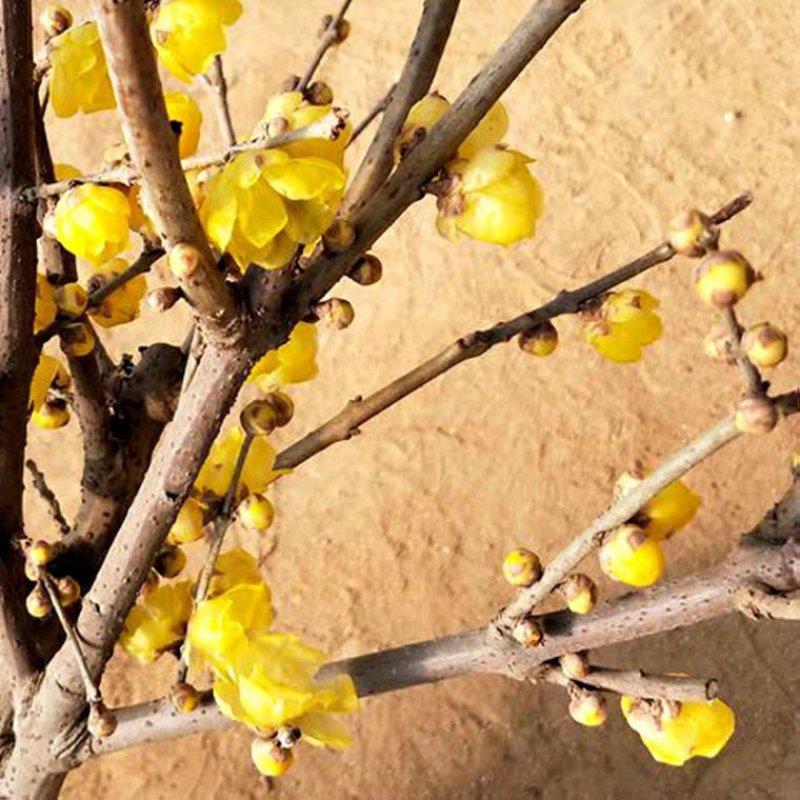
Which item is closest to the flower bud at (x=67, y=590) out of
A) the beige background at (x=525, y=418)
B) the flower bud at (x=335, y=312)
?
the flower bud at (x=335, y=312)

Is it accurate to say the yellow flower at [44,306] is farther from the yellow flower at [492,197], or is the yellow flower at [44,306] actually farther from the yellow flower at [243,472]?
the yellow flower at [492,197]

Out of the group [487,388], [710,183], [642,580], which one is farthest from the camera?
[710,183]

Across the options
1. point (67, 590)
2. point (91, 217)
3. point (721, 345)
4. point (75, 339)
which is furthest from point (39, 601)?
point (721, 345)

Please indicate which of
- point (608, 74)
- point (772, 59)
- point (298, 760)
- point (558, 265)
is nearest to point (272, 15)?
point (608, 74)

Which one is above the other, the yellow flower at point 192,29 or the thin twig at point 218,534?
the yellow flower at point 192,29

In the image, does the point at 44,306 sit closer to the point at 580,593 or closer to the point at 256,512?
the point at 256,512

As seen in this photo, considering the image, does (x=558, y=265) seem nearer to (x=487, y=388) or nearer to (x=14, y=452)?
(x=487, y=388)
